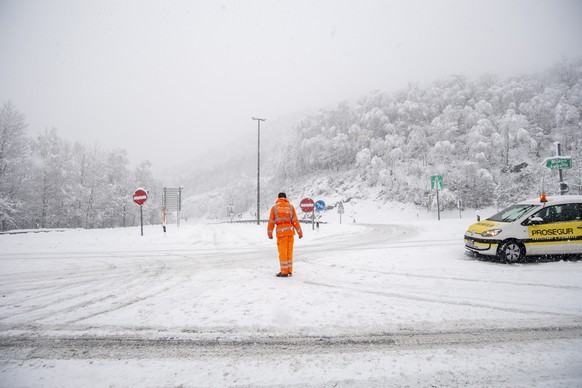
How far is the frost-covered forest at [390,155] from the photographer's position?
34875 mm

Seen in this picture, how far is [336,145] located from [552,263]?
58.4 m

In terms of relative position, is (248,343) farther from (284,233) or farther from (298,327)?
(284,233)

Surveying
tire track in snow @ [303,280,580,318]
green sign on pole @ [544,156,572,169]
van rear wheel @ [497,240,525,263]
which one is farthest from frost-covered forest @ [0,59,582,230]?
tire track in snow @ [303,280,580,318]

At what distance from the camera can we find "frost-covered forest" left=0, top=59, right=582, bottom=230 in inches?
1373

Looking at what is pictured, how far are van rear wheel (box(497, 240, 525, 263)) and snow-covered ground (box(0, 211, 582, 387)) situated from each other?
40 cm

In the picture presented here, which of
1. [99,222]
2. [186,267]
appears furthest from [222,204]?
Answer: [186,267]

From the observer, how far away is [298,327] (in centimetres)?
349

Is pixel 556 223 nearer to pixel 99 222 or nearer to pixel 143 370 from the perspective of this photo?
pixel 143 370

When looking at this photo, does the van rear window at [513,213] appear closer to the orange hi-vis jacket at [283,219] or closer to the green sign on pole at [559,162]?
the green sign on pole at [559,162]

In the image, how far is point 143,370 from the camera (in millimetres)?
2625

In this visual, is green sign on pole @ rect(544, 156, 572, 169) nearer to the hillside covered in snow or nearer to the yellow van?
the yellow van

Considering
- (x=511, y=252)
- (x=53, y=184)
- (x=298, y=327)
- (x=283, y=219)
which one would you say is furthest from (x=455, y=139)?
(x=53, y=184)

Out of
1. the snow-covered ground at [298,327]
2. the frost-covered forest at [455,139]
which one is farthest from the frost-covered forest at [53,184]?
the frost-covered forest at [455,139]

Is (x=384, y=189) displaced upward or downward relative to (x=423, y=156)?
downward
